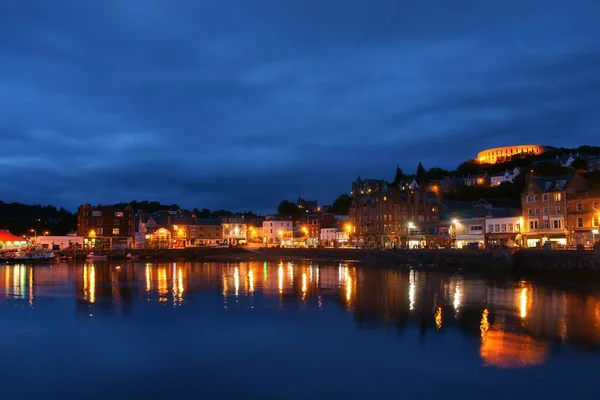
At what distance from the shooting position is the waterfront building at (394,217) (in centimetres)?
8675

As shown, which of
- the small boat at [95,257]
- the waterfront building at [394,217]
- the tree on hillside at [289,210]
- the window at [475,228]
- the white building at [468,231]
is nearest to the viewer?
the white building at [468,231]

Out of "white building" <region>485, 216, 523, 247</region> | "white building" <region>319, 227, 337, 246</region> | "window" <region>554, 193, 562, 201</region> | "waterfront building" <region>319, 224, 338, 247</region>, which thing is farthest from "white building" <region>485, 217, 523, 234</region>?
"white building" <region>319, 227, 337, 246</region>

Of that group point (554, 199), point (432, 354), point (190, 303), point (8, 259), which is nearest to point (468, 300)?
point (432, 354)

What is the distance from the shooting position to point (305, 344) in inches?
832

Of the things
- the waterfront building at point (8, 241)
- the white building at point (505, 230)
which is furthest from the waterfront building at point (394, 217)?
the waterfront building at point (8, 241)

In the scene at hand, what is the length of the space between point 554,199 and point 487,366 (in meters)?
50.0

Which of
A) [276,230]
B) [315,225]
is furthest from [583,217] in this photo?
[276,230]

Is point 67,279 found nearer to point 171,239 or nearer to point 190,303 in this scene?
point 190,303

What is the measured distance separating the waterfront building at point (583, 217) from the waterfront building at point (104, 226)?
9100 centimetres

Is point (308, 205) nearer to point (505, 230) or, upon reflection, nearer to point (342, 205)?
point (342, 205)

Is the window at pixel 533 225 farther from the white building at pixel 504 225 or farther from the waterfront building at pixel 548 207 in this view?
the white building at pixel 504 225

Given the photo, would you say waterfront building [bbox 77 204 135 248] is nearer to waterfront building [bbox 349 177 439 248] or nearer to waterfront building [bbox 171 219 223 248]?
waterfront building [bbox 171 219 223 248]

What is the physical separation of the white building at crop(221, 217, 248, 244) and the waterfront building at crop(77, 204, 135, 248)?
21.5 metres

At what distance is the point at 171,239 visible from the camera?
4813 inches
